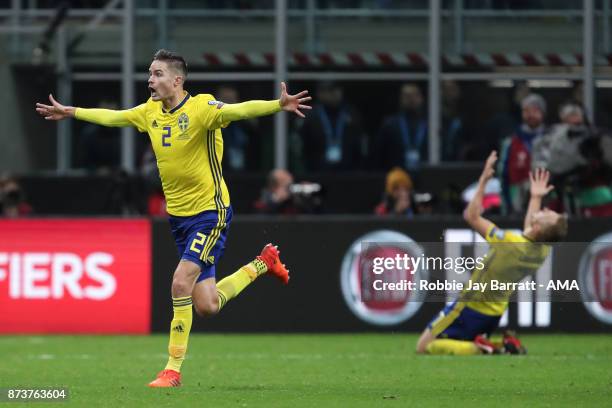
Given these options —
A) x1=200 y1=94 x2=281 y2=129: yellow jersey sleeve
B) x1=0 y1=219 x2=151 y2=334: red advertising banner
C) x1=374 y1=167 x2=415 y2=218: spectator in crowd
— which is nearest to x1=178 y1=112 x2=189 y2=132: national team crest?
x1=200 y1=94 x2=281 y2=129: yellow jersey sleeve

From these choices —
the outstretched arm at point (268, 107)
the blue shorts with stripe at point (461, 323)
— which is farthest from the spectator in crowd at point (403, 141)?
the outstretched arm at point (268, 107)

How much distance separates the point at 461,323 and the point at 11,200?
720 centimetres

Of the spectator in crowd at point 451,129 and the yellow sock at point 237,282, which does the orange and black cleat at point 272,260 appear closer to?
the yellow sock at point 237,282

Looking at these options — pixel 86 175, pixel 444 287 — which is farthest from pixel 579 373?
pixel 86 175

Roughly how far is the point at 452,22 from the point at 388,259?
1018 centimetres

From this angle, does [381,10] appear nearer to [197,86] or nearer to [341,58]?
[341,58]

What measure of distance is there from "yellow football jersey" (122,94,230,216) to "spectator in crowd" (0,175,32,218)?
27.0 ft

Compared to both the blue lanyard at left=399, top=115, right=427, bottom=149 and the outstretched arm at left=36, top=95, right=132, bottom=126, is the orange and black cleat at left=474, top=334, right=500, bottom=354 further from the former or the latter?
the blue lanyard at left=399, top=115, right=427, bottom=149

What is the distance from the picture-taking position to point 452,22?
69.6 feet

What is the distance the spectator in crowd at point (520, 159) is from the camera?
17547 mm

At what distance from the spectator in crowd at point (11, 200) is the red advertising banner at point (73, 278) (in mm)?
2510

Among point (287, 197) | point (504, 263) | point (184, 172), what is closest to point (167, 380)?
point (184, 172)

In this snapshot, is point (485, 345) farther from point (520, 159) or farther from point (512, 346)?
point (520, 159)

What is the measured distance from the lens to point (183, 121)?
432 inches
